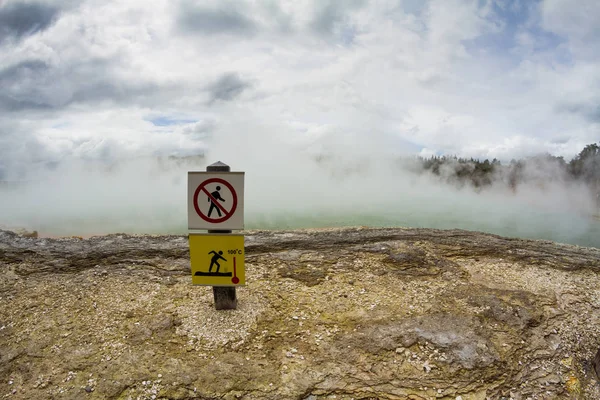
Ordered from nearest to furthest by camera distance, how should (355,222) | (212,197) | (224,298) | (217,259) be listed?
(212,197) < (217,259) < (224,298) < (355,222)

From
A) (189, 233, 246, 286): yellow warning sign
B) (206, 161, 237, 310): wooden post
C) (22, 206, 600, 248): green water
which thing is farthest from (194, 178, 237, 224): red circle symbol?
(22, 206, 600, 248): green water

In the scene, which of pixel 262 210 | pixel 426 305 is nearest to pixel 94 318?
pixel 426 305

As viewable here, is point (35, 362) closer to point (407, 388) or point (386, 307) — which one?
point (407, 388)

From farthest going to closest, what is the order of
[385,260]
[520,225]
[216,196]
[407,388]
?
1. [520,225]
2. [385,260]
3. [216,196]
4. [407,388]

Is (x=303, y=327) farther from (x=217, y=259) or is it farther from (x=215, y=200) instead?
(x=215, y=200)

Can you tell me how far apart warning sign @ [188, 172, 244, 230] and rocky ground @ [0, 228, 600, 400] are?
3.53 ft

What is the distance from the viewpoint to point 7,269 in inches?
211

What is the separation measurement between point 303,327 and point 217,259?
3.86 ft

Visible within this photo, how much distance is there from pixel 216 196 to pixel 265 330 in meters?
1.50

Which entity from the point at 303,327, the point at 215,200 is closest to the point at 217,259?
the point at 215,200

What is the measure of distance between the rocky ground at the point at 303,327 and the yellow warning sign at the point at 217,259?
429 mm

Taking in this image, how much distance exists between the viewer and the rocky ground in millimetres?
3062

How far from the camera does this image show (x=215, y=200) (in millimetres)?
3746

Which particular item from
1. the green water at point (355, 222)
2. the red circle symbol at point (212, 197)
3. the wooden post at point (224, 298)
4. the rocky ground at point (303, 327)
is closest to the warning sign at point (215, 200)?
the red circle symbol at point (212, 197)
